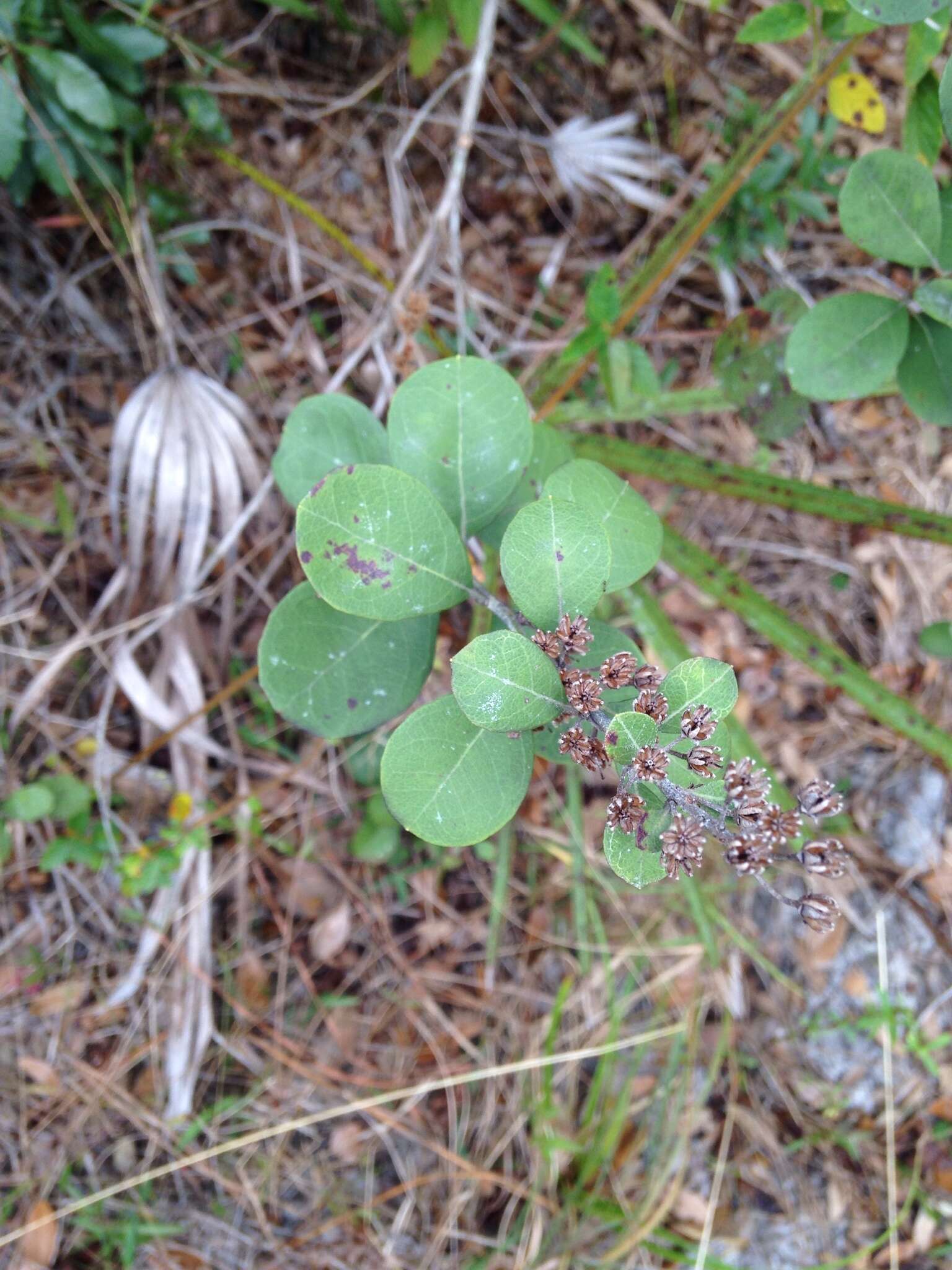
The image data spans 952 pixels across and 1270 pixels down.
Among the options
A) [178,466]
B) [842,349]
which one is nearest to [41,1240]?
[178,466]

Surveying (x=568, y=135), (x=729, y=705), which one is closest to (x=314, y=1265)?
(x=729, y=705)

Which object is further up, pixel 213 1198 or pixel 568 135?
pixel 568 135

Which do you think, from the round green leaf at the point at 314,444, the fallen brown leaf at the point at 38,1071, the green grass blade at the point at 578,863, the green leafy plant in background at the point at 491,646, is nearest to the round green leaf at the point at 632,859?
the green leafy plant in background at the point at 491,646

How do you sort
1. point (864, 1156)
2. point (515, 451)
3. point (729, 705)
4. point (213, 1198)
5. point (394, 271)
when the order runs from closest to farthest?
1. point (729, 705)
2. point (515, 451)
3. point (213, 1198)
4. point (394, 271)
5. point (864, 1156)

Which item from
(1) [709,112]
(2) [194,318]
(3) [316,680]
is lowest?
(2) [194,318]

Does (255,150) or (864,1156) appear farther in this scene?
(864,1156)

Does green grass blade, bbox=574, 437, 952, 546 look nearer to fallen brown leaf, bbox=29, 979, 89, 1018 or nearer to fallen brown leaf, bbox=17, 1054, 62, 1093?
fallen brown leaf, bbox=29, 979, 89, 1018

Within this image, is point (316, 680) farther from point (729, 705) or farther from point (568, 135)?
point (568, 135)

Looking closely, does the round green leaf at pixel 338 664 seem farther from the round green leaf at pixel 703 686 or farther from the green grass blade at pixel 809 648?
the green grass blade at pixel 809 648
